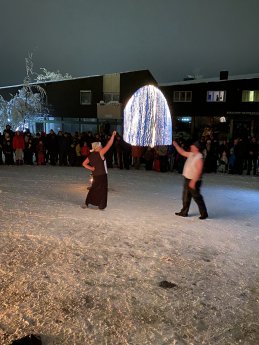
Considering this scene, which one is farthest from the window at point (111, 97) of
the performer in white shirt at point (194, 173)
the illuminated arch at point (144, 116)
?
the performer in white shirt at point (194, 173)

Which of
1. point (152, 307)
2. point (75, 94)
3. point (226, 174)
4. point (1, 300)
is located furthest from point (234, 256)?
point (75, 94)

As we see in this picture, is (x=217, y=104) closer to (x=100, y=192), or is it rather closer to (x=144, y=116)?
(x=144, y=116)

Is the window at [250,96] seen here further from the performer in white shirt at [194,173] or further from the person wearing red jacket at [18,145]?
the performer in white shirt at [194,173]

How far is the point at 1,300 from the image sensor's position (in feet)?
15.3

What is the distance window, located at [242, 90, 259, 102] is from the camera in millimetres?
33281

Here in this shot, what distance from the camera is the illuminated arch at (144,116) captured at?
9867 millimetres

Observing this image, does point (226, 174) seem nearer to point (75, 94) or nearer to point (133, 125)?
point (133, 125)

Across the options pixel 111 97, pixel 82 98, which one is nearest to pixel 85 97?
pixel 82 98

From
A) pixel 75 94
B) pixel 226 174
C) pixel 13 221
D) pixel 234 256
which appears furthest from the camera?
pixel 75 94

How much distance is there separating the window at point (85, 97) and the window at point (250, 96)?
1362 cm

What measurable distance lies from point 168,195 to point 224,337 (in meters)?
7.75

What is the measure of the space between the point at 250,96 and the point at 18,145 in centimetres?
2275

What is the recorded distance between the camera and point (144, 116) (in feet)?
32.7

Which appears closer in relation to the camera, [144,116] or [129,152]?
[144,116]
